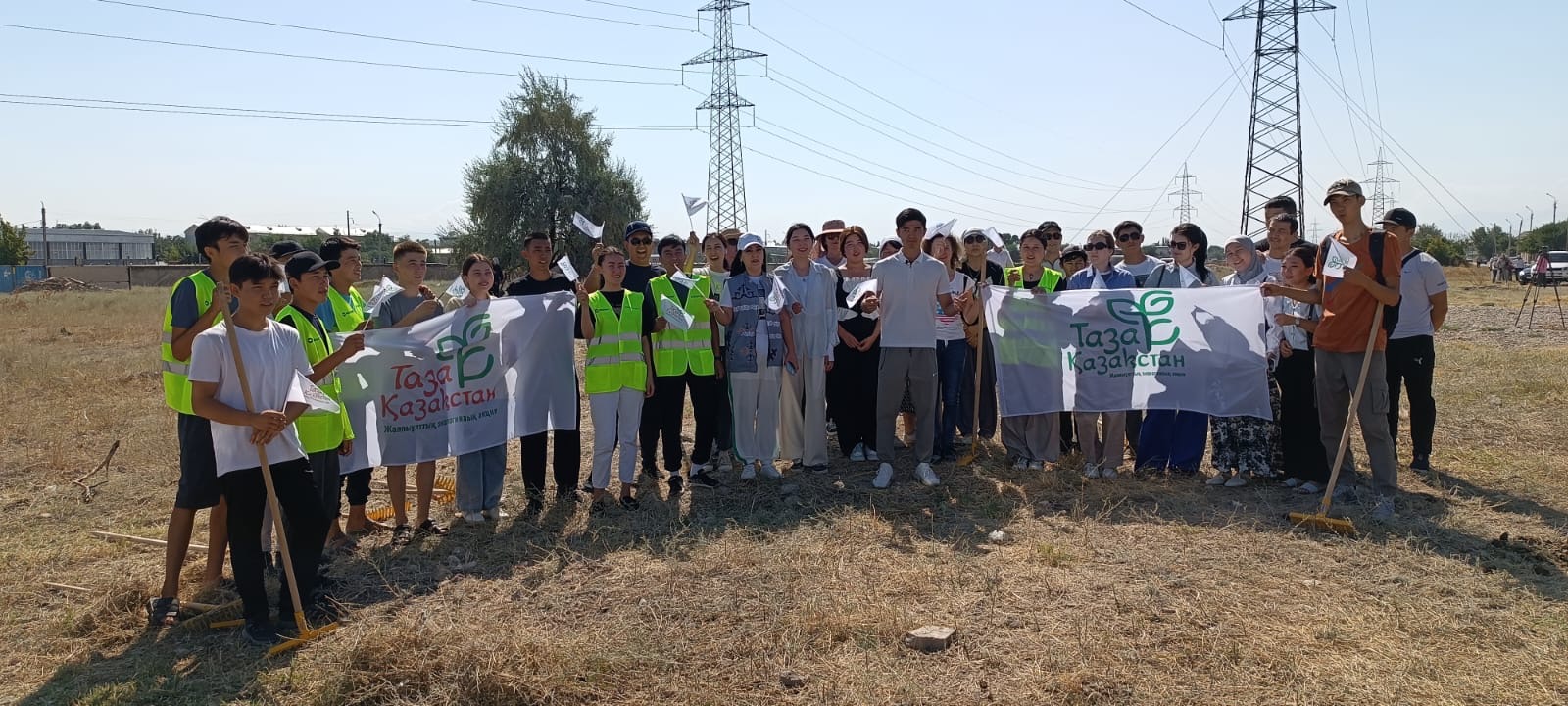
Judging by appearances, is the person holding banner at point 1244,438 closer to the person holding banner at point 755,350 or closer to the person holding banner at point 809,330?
the person holding banner at point 809,330

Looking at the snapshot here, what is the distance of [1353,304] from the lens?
20.3 ft

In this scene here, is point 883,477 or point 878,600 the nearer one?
point 878,600

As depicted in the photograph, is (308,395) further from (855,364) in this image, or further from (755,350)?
(855,364)

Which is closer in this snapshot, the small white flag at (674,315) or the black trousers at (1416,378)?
the small white flag at (674,315)

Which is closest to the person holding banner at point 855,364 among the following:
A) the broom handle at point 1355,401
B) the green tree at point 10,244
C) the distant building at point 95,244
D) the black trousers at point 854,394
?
the black trousers at point 854,394

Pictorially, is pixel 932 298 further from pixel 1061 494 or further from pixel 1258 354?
pixel 1258 354

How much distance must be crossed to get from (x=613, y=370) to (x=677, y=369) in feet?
1.81

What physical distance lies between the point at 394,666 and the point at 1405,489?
676 cm

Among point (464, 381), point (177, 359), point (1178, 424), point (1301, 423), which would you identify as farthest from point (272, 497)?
point (1301, 423)

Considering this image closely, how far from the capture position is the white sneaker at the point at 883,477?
23.4 feet

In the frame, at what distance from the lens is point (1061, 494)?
6855 millimetres

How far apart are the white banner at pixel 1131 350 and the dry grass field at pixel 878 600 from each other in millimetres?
672

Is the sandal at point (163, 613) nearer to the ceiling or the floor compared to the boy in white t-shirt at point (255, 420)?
nearer to the floor

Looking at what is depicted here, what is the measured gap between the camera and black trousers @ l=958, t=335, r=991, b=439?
27.2 ft
